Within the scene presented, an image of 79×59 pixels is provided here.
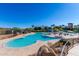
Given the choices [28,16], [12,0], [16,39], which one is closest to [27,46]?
[16,39]

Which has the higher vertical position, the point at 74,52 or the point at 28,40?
the point at 28,40

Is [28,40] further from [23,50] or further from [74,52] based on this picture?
[74,52]

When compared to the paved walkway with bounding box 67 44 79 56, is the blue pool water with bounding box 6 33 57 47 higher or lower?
higher

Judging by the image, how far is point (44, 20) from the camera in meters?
2.63

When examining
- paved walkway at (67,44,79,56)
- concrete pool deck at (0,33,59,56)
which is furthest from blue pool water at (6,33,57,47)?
paved walkway at (67,44,79,56)

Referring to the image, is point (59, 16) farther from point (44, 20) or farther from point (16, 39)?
point (16, 39)

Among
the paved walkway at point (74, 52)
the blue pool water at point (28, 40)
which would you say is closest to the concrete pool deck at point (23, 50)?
the blue pool water at point (28, 40)

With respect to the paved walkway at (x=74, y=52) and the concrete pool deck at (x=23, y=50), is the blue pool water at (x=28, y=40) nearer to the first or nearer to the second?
the concrete pool deck at (x=23, y=50)

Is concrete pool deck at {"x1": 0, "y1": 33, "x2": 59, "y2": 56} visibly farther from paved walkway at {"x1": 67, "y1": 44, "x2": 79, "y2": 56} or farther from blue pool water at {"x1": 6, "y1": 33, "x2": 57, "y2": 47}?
paved walkway at {"x1": 67, "y1": 44, "x2": 79, "y2": 56}

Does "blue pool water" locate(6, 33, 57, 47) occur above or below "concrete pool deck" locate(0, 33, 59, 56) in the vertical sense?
above

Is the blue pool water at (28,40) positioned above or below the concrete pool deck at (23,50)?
above

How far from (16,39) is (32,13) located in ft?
0.95

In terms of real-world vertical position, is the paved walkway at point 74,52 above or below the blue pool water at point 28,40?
below

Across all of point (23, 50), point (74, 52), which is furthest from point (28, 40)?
point (74, 52)
